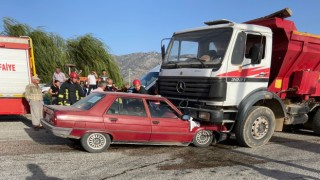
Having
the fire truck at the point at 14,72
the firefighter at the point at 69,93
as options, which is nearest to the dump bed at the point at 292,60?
the firefighter at the point at 69,93

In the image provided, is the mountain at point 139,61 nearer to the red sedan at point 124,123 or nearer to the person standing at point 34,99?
the person standing at point 34,99

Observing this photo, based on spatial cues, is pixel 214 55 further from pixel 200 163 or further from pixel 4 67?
pixel 4 67

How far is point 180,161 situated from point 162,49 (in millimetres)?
3653

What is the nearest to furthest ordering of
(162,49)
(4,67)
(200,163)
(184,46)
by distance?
(200,163), (184,46), (162,49), (4,67)

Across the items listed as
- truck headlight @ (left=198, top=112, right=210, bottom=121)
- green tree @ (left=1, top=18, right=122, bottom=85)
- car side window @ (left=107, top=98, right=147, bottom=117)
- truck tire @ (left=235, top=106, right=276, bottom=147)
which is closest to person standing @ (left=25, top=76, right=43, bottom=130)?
car side window @ (left=107, top=98, right=147, bottom=117)

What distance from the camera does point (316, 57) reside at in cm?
975

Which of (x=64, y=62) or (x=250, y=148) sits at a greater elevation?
(x=64, y=62)

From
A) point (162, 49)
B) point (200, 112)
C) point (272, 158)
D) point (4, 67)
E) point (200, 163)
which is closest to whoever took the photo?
point (200, 163)

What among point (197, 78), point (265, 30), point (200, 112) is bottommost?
point (200, 112)

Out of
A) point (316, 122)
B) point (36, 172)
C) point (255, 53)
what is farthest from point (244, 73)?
point (36, 172)

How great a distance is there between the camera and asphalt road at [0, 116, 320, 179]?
6.03 meters

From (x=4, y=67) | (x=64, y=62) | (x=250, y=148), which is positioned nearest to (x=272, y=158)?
(x=250, y=148)

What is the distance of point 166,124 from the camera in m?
7.93

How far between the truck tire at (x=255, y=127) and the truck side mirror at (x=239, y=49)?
4.16ft
